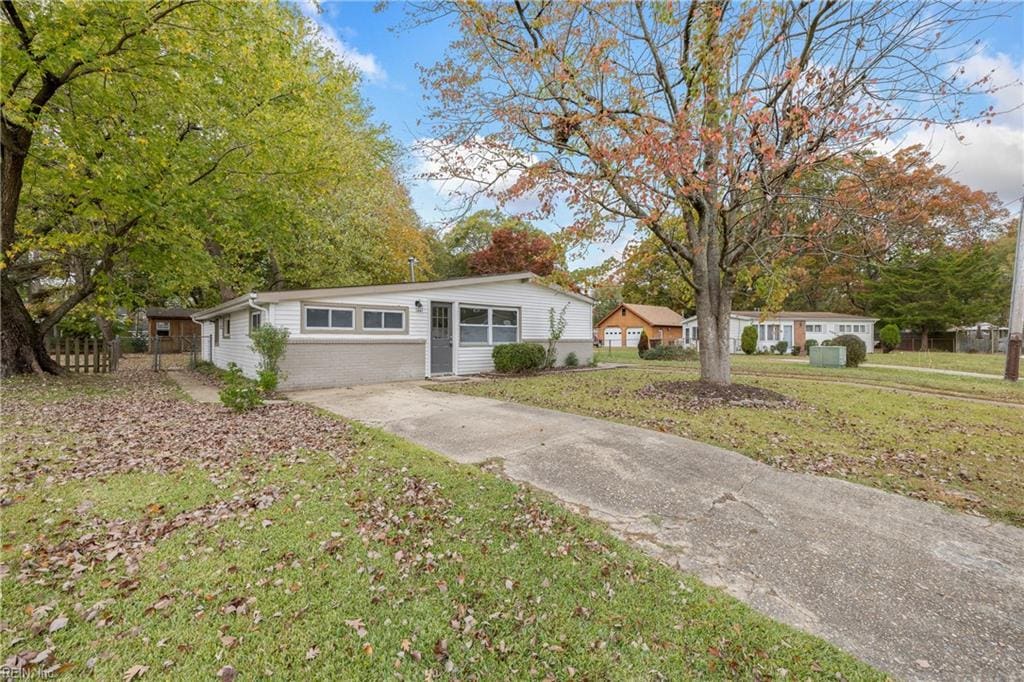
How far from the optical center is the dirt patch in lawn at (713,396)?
7.96m

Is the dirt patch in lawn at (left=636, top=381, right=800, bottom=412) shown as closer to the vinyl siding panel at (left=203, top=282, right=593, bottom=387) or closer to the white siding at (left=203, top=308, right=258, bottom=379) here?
the vinyl siding panel at (left=203, top=282, right=593, bottom=387)

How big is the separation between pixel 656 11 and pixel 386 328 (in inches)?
357

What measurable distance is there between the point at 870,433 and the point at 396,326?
10268 millimetres

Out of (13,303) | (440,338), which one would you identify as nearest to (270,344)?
(440,338)

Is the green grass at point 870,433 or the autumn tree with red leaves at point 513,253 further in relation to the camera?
the autumn tree with red leaves at point 513,253

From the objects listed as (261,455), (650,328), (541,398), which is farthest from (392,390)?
(650,328)

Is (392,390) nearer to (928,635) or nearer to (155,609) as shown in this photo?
(155,609)

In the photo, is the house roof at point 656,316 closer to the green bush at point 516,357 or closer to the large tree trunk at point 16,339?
the green bush at point 516,357

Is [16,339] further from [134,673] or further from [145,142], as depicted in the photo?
[134,673]

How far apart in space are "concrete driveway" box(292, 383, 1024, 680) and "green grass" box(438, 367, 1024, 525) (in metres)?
0.50

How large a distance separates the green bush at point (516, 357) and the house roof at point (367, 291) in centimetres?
220

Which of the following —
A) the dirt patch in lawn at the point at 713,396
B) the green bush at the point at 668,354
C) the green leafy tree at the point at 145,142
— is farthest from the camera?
the green bush at the point at 668,354

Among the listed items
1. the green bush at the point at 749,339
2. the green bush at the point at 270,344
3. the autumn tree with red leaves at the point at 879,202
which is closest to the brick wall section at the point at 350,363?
the green bush at the point at 270,344

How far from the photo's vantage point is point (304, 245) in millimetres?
17719
